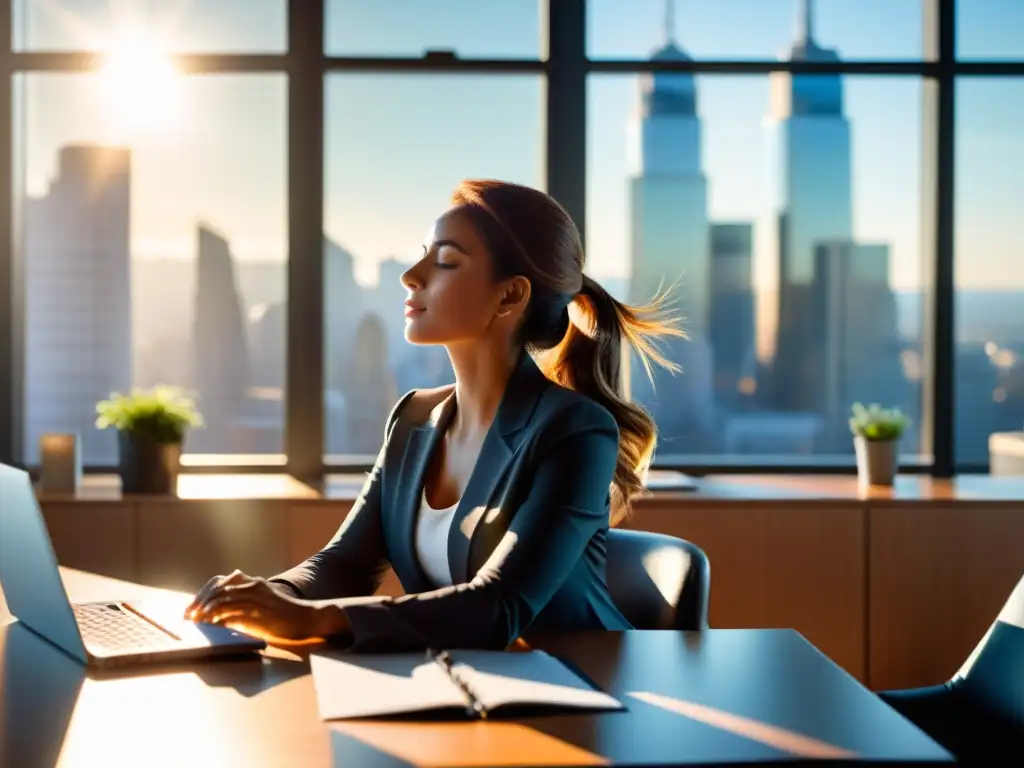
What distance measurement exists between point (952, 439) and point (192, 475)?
2485 millimetres

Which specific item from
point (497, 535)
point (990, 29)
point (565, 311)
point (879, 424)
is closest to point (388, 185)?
point (879, 424)

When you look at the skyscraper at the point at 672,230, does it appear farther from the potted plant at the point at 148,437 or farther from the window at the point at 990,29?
the potted plant at the point at 148,437

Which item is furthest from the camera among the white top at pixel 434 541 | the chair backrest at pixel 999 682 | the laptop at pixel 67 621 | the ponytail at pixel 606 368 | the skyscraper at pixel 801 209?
the skyscraper at pixel 801 209

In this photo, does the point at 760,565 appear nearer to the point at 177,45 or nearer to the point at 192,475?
the point at 192,475

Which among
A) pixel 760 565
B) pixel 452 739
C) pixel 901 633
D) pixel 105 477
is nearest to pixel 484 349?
pixel 452 739

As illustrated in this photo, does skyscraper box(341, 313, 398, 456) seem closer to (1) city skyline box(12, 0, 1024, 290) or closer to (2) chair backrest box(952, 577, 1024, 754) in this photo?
(1) city skyline box(12, 0, 1024, 290)

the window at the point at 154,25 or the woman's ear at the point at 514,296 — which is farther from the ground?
the window at the point at 154,25

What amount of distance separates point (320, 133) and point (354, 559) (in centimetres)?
208

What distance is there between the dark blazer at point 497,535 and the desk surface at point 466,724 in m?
0.14

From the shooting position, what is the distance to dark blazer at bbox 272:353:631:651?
166 cm

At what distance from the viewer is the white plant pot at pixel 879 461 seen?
3.64m

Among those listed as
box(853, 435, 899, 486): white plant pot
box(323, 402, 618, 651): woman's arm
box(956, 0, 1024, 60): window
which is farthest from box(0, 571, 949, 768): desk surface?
box(956, 0, 1024, 60): window

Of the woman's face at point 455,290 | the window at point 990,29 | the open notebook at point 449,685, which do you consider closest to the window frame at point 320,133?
the window at point 990,29

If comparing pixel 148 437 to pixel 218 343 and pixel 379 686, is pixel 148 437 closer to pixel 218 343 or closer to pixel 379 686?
pixel 218 343
